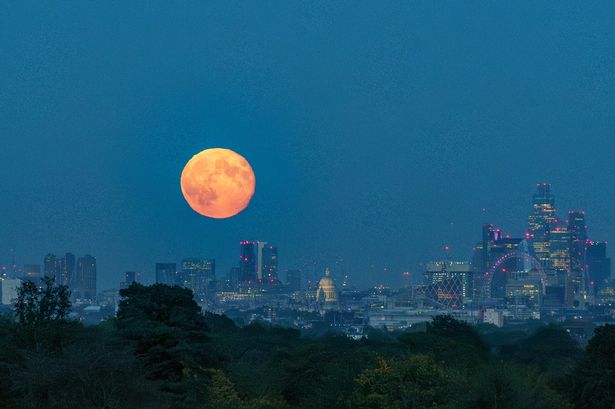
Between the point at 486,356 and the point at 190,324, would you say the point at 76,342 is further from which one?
the point at 486,356

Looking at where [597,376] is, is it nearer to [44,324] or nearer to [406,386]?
[406,386]

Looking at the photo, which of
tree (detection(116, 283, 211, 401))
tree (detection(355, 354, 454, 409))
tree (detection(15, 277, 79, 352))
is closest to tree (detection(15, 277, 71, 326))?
tree (detection(15, 277, 79, 352))

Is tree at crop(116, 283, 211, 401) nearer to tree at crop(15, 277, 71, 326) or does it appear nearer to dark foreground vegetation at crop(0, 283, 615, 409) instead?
dark foreground vegetation at crop(0, 283, 615, 409)

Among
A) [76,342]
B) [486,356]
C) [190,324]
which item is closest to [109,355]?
[76,342]

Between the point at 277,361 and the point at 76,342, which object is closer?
the point at 76,342

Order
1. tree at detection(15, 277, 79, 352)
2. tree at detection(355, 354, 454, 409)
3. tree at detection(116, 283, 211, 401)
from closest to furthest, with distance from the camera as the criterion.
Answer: tree at detection(355, 354, 454, 409) < tree at detection(15, 277, 79, 352) < tree at detection(116, 283, 211, 401)

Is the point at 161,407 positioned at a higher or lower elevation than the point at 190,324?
lower

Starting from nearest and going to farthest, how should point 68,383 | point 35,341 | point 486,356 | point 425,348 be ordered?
point 68,383
point 35,341
point 425,348
point 486,356

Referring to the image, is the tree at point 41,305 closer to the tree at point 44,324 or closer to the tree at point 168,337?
the tree at point 44,324

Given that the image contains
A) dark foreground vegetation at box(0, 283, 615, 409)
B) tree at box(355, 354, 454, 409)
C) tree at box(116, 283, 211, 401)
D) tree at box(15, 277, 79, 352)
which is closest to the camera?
dark foreground vegetation at box(0, 283, 615, 409)
